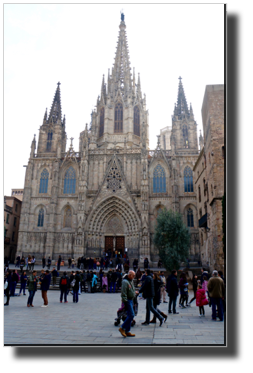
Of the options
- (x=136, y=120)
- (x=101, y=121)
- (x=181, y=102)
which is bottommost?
(x=136, y=120)

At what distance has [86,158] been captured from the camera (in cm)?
3728

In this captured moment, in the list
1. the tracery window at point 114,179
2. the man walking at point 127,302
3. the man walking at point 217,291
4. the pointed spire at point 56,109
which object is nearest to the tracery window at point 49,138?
the pointed spire at point 56,109

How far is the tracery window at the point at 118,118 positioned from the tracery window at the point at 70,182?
10.7m

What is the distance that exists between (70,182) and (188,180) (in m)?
17.1

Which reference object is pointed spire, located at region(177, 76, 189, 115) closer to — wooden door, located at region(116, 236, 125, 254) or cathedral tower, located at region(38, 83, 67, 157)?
cathedral tower, located at region(38, 83, 67, 157)

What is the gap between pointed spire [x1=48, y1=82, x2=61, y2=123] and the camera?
146 feet

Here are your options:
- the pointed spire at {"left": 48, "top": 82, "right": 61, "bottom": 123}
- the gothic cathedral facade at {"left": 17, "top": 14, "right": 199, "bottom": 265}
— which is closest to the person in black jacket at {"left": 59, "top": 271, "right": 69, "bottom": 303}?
the gothic cathedral facade at {"left": 17, "top": 14, "right": 199, "bottom": 265}

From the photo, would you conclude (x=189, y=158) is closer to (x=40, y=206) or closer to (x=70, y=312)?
(x=40, y=206)

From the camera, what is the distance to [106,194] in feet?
118

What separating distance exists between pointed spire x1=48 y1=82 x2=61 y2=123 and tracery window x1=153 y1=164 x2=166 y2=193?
19188 millimetres

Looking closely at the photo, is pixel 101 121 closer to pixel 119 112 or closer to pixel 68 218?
pixel 119 112

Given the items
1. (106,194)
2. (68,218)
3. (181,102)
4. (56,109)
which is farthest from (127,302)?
(56,109)
